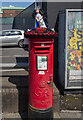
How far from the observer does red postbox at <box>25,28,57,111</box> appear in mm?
4066

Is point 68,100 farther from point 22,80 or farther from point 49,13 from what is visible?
point 49,13

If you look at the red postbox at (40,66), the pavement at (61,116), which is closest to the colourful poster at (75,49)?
the pavement at (61,116)

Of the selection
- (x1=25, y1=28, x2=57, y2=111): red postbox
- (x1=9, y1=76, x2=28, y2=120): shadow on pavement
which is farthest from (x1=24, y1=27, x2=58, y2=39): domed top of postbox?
(x1=9, y1=76, x2=28, y2=120): shadow on pavement

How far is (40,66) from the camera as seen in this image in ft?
13.6

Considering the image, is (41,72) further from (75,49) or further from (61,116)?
(75,49)

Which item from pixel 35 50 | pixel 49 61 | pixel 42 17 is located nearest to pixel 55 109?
pixel 49 61

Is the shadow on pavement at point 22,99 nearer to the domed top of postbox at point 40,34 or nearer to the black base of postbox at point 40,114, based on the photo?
the black base of postbox at point 40,114

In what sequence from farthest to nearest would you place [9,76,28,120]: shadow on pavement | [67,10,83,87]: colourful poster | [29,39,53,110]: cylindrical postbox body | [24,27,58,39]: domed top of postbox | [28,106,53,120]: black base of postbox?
1. [67,10,83,87]: colourful poster
2. [9,76,28,120]: shadow on pavement
3. [28,106,53,120]: black base of postbox
4. [29,39,53,110]: cylindrical postbox body
5. [24,27,58,39]: domed top of postbox

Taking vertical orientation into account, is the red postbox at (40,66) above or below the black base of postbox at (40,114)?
above

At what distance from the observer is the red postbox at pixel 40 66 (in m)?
4.07

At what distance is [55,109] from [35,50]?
75.5 inches

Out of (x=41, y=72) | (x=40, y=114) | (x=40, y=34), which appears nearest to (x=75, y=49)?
(x=41, y=72)

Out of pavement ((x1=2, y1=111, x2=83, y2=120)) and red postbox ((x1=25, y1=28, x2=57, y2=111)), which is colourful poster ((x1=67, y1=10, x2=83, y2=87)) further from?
red postbox ((x1=25, y1=28, x2=57, y2=111))

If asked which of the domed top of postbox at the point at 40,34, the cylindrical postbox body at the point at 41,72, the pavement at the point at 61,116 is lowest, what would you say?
the pavement at the point at 61,116
